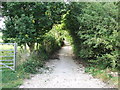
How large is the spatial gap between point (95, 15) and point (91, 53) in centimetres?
234

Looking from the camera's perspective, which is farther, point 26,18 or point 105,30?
point 26,18

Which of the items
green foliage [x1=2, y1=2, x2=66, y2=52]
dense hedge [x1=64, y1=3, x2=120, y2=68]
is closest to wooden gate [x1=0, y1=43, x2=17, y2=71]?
green foliage [x1=2, y1=2, x2=66, y2=52]

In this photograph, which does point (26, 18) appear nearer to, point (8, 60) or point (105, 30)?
point (8, 60)

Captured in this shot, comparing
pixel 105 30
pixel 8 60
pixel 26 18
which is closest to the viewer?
pixel 105 30

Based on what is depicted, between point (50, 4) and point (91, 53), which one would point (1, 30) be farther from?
point (91, 53)

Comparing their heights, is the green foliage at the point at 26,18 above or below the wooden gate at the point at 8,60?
above

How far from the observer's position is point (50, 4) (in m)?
8.10

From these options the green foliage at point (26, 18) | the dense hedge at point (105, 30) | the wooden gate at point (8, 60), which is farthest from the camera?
the green foliage at point (26, 18)

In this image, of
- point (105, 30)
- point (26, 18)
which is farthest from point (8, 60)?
point (105, 30)

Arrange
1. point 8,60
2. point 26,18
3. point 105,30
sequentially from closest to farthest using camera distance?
point 105,30, point 8,60, point 26,18

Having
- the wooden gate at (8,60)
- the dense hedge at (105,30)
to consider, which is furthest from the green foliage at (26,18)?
the dense hedge at (105,30)

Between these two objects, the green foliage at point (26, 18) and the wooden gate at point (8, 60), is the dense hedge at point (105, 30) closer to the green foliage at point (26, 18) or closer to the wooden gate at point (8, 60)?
the green foliage at point (26, 18)

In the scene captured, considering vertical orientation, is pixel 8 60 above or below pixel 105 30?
below

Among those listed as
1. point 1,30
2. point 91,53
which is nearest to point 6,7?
point 1,30
